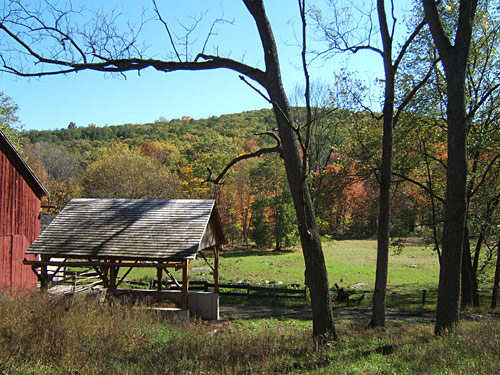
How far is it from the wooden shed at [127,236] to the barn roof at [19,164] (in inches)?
141

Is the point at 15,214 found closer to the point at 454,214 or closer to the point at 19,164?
the point at 19,164

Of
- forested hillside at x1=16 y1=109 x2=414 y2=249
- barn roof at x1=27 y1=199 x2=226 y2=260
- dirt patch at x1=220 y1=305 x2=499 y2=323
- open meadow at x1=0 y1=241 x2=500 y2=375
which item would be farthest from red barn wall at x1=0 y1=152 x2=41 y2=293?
forested hillside at x1=16 y1=109 x2=414 y2=249

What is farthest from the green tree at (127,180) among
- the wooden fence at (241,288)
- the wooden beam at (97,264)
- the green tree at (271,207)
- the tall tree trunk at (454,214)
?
the tall tree trunk at (454,214)

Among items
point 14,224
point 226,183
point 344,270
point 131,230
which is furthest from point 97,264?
point 226,183

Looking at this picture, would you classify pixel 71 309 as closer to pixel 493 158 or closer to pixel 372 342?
pixel 372 342

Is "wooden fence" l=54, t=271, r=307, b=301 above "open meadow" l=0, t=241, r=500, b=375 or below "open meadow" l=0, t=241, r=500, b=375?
below

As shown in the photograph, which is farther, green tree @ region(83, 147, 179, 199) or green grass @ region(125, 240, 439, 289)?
green tree @ region(83, 147, 179, 199)

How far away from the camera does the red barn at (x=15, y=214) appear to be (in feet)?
55.1

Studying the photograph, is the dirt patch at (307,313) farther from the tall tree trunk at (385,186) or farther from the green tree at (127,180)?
the green tree at (127,180)

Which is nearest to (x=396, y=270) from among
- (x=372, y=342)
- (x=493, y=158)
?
(x=493, y=158)

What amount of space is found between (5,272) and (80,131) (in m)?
107

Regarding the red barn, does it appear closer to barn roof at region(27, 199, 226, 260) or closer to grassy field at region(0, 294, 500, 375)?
barn roof at region(27, 199, 226, 260)

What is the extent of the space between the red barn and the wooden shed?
124 inches

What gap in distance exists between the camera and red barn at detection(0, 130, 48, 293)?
1680cm
